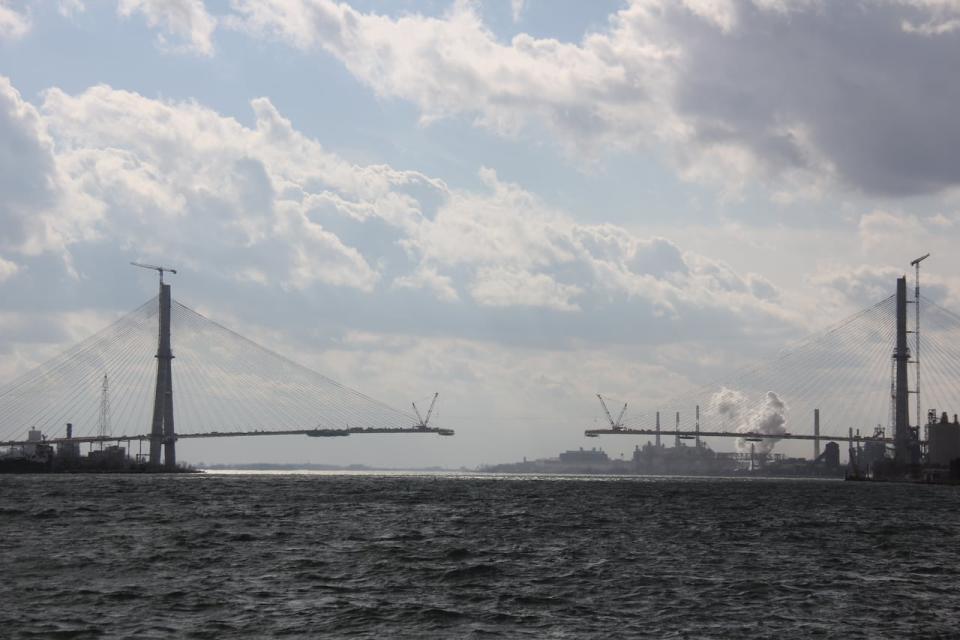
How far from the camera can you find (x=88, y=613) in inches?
1572

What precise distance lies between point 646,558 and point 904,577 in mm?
12698

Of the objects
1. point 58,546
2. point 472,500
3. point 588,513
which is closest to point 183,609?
point 58,546

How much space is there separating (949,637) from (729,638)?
7.52 meters

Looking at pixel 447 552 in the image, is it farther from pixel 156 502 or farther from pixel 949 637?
pixel 156 502

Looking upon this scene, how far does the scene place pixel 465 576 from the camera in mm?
51031

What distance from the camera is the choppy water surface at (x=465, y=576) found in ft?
128

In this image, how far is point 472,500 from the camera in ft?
425

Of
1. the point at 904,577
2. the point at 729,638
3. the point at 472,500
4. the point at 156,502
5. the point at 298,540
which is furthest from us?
the point at 472,500

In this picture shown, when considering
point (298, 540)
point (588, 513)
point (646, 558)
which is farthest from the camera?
point (588, 513)

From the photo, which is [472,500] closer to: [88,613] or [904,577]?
[904,577]

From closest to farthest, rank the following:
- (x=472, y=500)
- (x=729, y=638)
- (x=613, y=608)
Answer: (x=729, y=638)
(x=613, y=608)
(x=472, y=500)

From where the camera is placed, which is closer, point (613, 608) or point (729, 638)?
point (729, 638)

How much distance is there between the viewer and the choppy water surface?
128 feet

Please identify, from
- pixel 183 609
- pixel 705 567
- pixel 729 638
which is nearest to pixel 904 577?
pixel 705 567
